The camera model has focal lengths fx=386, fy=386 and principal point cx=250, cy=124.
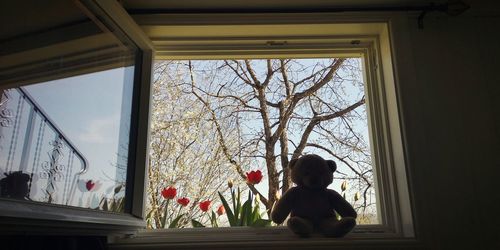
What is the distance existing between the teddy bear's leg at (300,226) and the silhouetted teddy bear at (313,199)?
0.02 metres

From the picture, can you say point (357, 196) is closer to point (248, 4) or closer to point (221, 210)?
point (221, 210)

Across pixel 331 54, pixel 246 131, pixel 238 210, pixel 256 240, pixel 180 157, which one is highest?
pixel 331 54

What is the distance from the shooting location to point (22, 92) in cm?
83

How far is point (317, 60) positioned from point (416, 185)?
0.68m

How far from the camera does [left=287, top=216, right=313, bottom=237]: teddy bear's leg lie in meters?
1.22

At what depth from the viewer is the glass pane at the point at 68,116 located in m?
0.80

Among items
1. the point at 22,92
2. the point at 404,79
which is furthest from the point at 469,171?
the point at 22,92

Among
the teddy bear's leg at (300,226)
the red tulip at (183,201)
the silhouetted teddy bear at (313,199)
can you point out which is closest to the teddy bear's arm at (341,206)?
the silhouetted teddy bear at (313,199)

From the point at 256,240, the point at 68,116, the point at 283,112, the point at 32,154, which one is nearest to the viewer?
the point at 32,154

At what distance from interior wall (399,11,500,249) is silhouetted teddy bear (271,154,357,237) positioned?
0.86 feet

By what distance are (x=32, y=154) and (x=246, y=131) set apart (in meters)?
0.86

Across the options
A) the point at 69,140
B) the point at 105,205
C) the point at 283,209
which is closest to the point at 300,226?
the point at 283,209

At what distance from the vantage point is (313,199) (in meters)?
1.30

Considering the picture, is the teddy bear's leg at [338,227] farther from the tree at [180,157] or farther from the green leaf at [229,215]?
the tree at [180,157]
